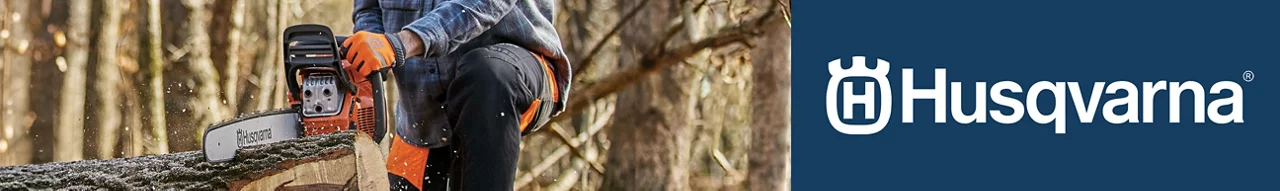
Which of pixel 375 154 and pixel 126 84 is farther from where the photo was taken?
pixel 126 84

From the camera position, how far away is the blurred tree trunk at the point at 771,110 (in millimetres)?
5270

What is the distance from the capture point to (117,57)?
6008 millimetres

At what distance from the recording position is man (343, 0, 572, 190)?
97.7 inches

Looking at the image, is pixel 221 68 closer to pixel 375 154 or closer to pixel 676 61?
pixel 676 61

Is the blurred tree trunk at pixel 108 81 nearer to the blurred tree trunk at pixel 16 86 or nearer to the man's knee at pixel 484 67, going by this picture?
the blurred tree trunk at pixel 16 86

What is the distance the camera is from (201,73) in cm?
602

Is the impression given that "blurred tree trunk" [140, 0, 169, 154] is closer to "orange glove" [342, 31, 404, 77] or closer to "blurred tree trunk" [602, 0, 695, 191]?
"blurred tree trunk" [602, 0, 695, 191]

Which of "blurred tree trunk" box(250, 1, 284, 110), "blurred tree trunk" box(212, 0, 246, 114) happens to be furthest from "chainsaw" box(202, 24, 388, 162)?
"blurred tree trunk" box(250, 1, 284, 110)

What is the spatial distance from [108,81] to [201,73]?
1.33 ft
